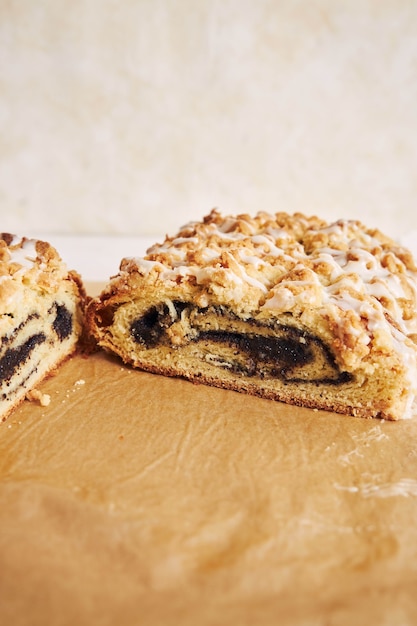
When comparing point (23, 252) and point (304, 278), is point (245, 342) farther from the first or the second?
point (23, 252)

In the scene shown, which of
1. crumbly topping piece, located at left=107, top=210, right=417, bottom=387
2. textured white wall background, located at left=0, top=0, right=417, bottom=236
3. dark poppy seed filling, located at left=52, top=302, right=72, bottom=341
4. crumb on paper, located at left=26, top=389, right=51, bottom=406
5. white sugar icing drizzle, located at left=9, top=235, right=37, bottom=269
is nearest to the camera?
crumbly topping piece, located at left=107, top=210, right=417, bottom=387

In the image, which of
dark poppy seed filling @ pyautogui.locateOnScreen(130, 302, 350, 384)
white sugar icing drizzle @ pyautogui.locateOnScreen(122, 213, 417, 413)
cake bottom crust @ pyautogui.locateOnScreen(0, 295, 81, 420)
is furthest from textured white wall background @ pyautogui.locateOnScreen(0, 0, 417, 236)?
dark poppy seed filling @ pyautogui.locateOnScreen(130, 302, 350, 384)

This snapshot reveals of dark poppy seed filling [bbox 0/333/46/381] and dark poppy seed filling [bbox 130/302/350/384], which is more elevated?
dark poppy seed filling [bbox 130/302/350/384]

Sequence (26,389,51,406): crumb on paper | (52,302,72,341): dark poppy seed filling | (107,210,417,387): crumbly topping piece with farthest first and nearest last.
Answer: (52,302,72,341): dark poppy seed filling, (26,389,51,406): crumb on paper, (107,210,417,387): crumbly topping piece

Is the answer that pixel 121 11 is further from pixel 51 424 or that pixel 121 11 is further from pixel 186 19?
pixel 51 424

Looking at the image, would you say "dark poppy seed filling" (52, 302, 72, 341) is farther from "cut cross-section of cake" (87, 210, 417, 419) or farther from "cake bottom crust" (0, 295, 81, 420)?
"cut cross-section of cake" (87, 210, 417, 419)

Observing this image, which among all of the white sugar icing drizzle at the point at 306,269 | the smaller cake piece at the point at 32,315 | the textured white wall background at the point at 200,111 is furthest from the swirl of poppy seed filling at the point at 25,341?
the textured white wall background at the point at 200,111
